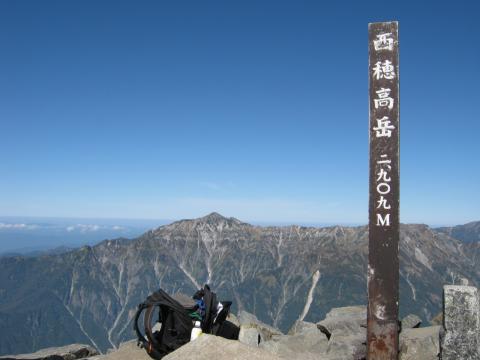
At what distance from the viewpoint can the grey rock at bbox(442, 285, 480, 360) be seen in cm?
920

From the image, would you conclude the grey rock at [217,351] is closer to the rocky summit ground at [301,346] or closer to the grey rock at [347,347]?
the rocky summit ground at [301,346]

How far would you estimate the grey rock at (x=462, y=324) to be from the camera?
920 centimetres

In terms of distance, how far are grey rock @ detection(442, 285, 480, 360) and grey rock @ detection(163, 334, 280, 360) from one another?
13.1 ft

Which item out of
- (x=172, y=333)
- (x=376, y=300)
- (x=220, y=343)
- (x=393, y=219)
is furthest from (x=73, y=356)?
(x=393, y=219)

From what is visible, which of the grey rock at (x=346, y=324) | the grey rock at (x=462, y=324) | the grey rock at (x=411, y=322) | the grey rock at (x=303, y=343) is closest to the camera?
the grey rock at (x=462, y=324)

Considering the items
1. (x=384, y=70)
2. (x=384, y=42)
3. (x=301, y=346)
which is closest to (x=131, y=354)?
(x=301, y=346)

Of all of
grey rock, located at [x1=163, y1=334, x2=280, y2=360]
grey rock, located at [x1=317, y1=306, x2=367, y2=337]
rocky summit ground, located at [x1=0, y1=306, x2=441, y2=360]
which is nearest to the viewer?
grey rock, located at [x1=163, y1=334, x2=280, y2=360]

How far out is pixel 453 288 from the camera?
949cm

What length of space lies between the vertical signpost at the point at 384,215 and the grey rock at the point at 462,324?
3.66 feet

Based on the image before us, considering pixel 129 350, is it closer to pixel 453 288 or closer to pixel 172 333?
pixel 172 333

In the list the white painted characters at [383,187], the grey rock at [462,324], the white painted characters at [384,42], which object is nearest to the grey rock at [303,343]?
the grey rock at [462,324]

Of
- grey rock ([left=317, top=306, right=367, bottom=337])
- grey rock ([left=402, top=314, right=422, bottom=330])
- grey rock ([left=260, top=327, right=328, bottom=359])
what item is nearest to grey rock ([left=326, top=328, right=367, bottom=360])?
grey rock ([left=260, top=327, right=328, bottom=359])

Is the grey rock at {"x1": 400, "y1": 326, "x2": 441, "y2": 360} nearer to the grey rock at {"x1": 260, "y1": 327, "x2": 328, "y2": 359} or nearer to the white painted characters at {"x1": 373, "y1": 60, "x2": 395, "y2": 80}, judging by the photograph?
the grey rock at {"x1": 260, "y1": 327, "x2": 328, "y2": 359}

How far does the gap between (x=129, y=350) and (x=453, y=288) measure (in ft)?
27.0
